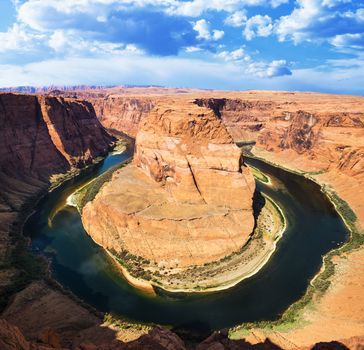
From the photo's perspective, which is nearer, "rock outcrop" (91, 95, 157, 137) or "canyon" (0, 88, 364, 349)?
"canyon" (0, 88, 364, 349)

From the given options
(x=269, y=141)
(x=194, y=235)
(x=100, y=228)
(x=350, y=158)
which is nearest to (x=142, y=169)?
(x=100, y=228)

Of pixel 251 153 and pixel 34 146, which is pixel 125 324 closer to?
pixel 34 146

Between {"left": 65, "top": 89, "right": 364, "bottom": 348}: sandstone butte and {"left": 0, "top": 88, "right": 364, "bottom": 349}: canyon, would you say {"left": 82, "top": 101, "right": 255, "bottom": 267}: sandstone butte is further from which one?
{"left": 65, "top": 89, "right": 364, "bottom": 348}: sandstone butte

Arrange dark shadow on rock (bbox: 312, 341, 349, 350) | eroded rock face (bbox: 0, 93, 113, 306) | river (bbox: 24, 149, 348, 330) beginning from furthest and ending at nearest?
eroded rock face (bbox: 0, 93, 113, 306)
river (bbox: 24, 149, 348, 330)
dark shadow on rock (bbox: 312, 341, 349, 350)

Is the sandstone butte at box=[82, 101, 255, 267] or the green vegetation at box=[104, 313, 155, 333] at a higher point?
the sandstone butte at box=[82, 101, 255, 267]

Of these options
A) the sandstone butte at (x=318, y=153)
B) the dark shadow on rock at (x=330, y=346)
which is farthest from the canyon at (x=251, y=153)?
the dark shadow on rock at (x=330, y=346)

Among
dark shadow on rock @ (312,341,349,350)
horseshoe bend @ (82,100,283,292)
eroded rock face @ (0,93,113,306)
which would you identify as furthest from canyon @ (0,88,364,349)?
horseshoe bend @ (82,100,283,292)

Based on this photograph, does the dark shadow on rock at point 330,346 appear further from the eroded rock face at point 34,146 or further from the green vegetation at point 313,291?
the eroded rock face at point 34,146
